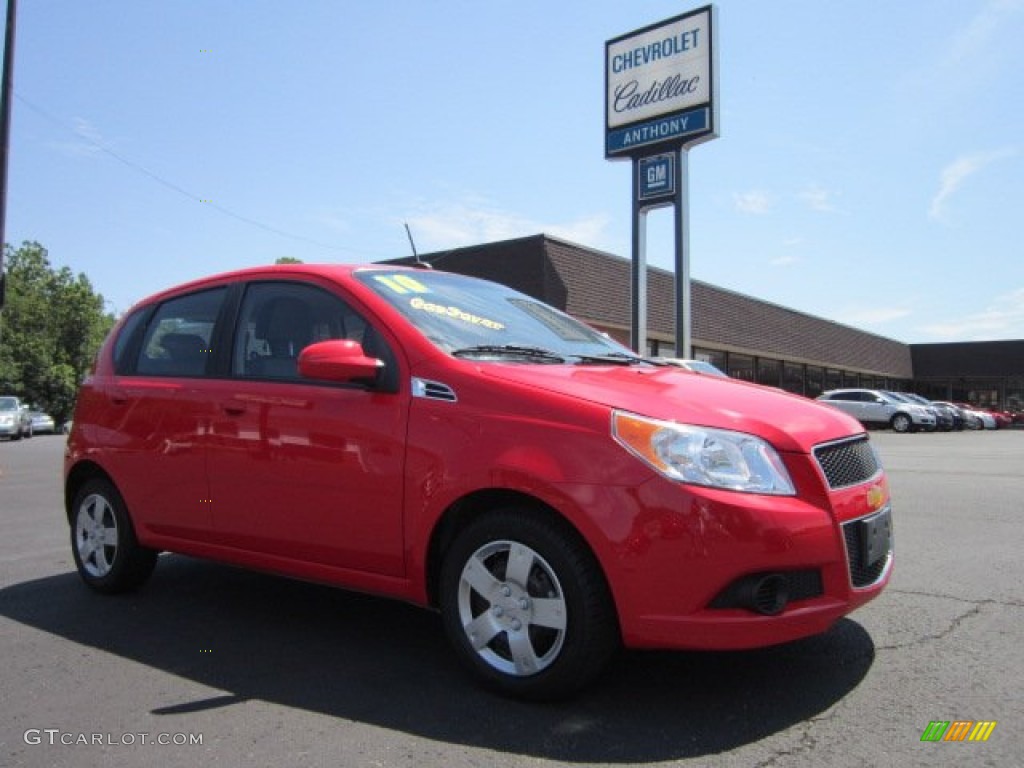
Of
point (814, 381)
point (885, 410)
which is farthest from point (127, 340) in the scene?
point (814, 381)

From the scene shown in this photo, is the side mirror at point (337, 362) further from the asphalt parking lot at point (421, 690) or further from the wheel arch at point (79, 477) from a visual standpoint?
the wheel arch at point (79, 477)

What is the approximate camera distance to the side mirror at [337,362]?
3.39 metres

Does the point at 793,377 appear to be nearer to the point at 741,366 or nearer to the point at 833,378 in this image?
the point at 741,366

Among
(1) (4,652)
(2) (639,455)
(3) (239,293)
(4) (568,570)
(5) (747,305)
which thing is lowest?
(1) (4,652)

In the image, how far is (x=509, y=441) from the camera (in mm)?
3070

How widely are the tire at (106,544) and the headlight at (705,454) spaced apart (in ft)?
10.4

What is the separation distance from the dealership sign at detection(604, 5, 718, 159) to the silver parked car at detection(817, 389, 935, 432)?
1745 centimetres

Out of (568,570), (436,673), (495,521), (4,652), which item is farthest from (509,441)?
(4,652)

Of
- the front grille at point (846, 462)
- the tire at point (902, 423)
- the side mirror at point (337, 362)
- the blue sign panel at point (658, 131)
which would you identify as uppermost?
the blue sign panel at point (658, 131)

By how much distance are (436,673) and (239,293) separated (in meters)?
2.20

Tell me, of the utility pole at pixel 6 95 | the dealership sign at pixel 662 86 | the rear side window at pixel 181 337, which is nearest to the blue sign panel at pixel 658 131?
the dealership sign at pixel 662 86

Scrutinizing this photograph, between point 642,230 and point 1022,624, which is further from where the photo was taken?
point 642,230

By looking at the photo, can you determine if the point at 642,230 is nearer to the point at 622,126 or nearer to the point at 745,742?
the point at 622,126

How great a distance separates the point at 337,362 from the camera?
3.38 m
